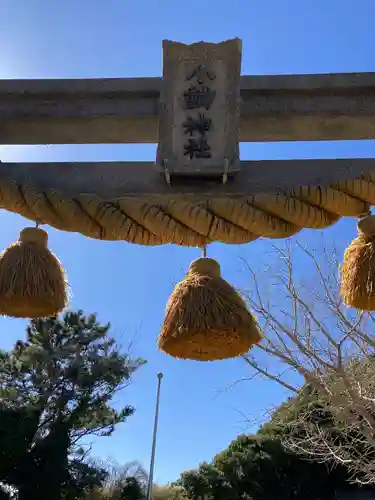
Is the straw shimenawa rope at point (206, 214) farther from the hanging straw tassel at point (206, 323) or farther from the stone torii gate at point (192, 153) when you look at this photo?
the hanging straw tassel at point (206, 323)

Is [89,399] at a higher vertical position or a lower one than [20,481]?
higher

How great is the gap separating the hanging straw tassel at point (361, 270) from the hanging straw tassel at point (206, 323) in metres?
0.29

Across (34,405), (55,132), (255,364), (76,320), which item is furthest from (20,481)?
(55,132)

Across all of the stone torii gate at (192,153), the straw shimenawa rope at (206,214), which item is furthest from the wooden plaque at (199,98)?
the straw shimenawa rope at (206,214)

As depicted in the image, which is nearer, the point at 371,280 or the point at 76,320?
the point at 371,280

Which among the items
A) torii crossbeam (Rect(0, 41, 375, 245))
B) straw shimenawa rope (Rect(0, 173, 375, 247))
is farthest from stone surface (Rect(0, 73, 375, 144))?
straw shimenawa rope (Rect(0, 173, 375, 247))

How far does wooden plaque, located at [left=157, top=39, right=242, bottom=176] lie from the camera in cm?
168

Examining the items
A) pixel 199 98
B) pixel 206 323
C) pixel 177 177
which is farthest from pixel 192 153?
pixel 206 323

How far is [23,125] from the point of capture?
1.82m

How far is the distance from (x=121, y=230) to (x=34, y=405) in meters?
13.5

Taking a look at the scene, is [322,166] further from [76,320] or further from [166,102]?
[76,320]

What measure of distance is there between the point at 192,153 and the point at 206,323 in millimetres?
543

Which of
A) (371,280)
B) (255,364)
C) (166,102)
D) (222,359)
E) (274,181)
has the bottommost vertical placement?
(222,359)

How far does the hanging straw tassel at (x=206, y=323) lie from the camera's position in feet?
4.75
